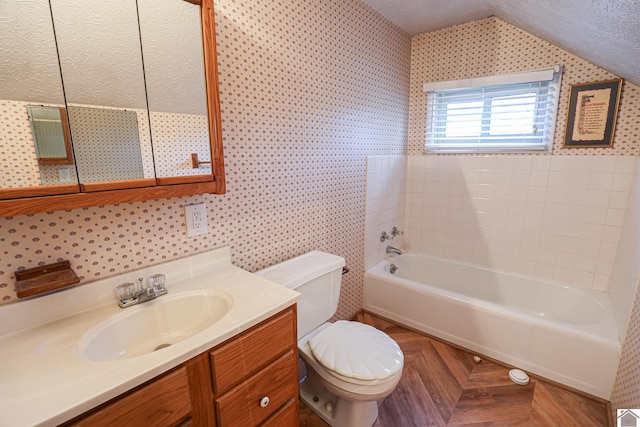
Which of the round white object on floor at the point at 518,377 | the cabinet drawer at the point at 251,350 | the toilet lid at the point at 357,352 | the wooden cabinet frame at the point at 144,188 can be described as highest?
the wooden cabinet frame at the point at 144,188

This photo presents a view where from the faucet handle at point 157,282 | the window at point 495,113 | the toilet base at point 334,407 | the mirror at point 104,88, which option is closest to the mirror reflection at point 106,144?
the mirror at point 104,88

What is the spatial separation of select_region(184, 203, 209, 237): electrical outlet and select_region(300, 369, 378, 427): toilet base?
994mm

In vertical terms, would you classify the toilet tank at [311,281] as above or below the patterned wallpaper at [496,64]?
below

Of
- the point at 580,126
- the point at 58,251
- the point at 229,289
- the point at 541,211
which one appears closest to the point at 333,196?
the point at 229,289

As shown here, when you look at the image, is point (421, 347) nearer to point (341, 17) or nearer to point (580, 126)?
point (580, 126)

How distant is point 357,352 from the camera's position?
1.42 m

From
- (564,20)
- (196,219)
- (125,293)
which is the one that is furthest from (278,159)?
(564,20)

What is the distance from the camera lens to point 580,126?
2100 millimetres

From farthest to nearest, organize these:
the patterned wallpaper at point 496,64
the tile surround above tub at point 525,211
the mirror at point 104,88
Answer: the tile surround above tub at point 525,211 → the patterned wallpaper at point 496,64 → the mirror at point 104,88

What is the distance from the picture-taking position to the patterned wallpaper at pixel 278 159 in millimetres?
1063

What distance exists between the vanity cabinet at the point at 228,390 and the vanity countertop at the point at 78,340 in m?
0.04

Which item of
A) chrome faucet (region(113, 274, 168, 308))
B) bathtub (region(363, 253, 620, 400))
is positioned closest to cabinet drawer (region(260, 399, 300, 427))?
chrome faucet (region(113, 274, 168, 308))

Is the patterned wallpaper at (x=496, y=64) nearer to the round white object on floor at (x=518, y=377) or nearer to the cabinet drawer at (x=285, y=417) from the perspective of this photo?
the round white object on floor at (x=518, y=377)

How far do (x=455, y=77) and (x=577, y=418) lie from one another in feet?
7.97
